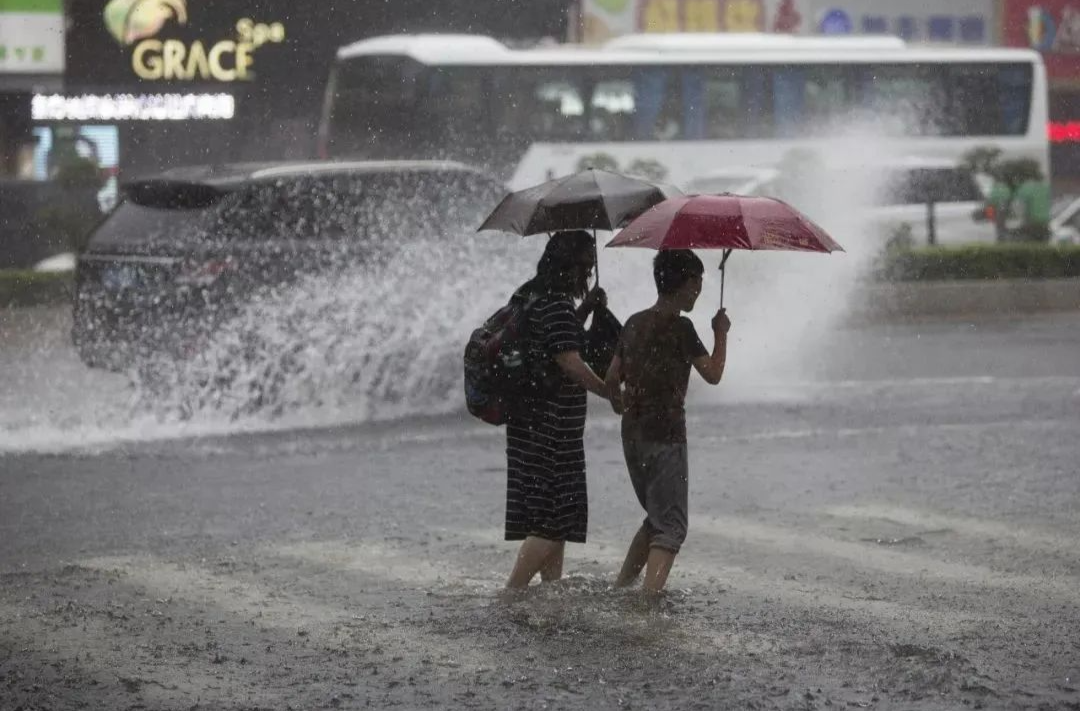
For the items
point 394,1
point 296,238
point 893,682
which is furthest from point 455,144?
point 893,682

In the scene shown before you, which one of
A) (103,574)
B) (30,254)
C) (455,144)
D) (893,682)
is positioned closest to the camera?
(893,682)

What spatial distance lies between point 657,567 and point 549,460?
54 centimetres

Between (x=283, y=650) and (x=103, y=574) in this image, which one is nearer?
(x=283, y=650)

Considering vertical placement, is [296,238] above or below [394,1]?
below

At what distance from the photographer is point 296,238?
12047 mm

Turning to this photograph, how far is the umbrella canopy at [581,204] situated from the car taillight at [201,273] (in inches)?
215

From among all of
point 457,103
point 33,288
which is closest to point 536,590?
point 33,288

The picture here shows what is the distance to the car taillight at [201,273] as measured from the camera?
11.5 metres

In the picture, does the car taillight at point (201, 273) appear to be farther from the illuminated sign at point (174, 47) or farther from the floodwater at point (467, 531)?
the illuminated sign at point (174, 47)

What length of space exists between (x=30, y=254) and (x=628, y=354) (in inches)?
830

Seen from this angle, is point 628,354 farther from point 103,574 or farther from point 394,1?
point 394,1

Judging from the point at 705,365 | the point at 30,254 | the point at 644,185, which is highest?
the point at 644,185

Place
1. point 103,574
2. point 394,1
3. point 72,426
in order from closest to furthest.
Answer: point 103,574
point 72,426
point 394,1

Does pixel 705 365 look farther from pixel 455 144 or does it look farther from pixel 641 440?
pixel 455 144
